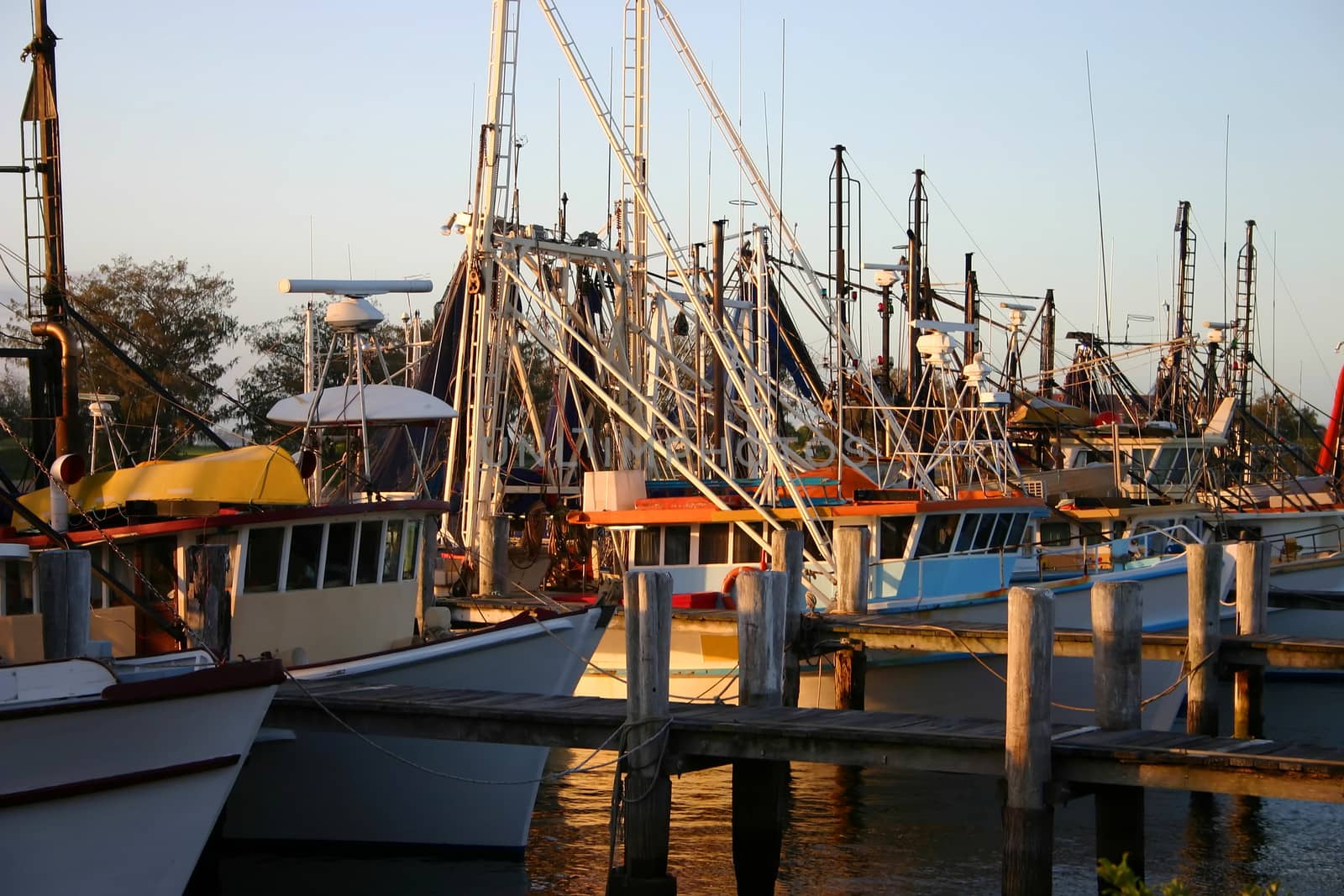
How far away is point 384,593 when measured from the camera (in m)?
15.5

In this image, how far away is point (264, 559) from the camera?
14.6 m

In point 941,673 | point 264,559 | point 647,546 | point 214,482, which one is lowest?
point 941,673

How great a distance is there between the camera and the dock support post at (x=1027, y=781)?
37.1 feet

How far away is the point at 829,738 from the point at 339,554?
5277 millimetres

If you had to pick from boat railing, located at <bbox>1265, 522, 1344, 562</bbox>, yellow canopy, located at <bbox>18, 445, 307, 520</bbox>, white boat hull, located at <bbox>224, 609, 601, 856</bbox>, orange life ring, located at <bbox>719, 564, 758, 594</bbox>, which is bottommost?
white boat hull, located at <bbox>224, 609, 601, 856</bbox>

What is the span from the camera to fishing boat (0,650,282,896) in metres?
11.1

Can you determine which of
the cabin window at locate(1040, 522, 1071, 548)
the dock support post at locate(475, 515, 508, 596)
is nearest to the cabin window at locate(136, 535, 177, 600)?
the dock support post at locate(475, 515, 508, 596)

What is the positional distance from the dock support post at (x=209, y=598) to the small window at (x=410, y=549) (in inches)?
100

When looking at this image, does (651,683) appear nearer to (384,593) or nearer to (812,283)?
(384,593)

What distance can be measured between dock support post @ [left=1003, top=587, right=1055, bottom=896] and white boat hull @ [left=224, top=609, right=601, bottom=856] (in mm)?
5112

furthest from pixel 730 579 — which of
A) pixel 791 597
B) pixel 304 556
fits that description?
pixel 304 556

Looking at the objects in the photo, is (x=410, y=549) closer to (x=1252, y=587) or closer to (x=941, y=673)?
(x=941, y=673)

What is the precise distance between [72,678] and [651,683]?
13.4 feet

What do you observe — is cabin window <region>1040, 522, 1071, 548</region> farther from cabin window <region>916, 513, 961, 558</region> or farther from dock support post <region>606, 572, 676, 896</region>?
dock support post <region>606, 572, 676, 896</region>
